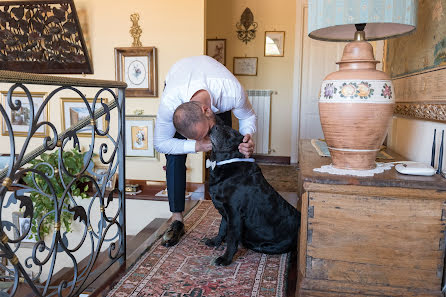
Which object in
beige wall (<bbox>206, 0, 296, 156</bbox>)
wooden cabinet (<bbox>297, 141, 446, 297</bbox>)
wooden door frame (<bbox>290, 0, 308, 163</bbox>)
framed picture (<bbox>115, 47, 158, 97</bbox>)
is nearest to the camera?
wooden cabinet (<bbox>297, 141, 446, 297</bbox>)

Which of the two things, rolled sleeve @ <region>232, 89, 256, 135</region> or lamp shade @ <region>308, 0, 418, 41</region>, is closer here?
lamp shade @ <region>308, 0, 418, 41</region>

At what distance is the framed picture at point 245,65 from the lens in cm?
536

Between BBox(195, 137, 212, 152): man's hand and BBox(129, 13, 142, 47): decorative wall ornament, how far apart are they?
2284mm

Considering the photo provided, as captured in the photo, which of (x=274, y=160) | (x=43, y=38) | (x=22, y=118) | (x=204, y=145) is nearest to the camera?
(x=204, y=145)

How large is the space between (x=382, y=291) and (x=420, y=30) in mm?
1328

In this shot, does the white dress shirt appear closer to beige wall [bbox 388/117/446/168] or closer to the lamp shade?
the lamp shade

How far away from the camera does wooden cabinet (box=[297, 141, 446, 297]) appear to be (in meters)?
1.23

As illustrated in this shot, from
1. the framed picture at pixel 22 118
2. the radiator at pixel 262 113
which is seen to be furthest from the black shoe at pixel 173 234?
the radiator at pixel 262 113

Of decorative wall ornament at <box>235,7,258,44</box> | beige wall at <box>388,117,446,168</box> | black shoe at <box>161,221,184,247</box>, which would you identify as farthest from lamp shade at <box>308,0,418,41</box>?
decorative wall ornament at <box>235,7,258,44</box>

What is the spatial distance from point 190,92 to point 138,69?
2107 mm

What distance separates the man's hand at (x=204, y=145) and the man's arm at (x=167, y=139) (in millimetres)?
98

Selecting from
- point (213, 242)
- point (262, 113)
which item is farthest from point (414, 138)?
point (262, 113)

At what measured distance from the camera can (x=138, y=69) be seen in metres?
3.72

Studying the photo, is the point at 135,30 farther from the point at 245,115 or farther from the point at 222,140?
the point at 222,140
